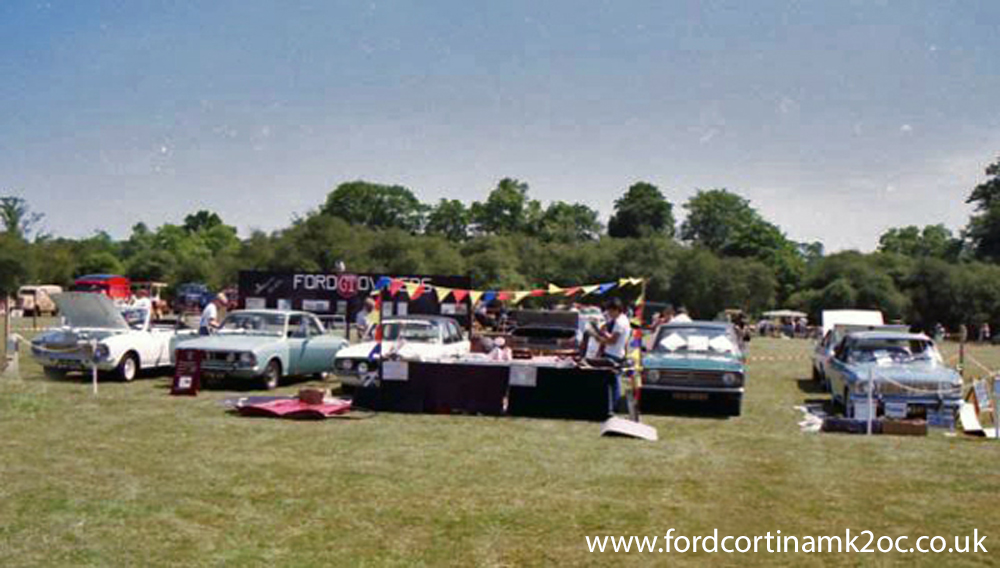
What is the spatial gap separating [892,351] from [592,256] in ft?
222

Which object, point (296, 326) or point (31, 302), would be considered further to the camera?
point (31, 302)

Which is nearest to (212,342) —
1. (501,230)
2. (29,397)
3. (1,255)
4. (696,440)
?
(29,397)

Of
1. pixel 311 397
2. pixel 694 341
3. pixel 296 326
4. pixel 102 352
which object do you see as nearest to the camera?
pixel 311 397

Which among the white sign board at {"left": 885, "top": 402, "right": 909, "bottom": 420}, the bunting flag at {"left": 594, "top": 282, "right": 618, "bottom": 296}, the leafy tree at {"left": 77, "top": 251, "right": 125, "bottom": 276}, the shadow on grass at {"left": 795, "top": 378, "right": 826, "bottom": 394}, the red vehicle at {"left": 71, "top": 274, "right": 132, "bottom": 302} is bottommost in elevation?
the shadow on grass at {"left": 795, "top": 378, "right": 826, "bottom": 394}

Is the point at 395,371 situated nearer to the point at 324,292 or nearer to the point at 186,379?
the point at 186,379

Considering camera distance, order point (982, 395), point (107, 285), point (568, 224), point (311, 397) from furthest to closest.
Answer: point (568, 224) → point (107, 285) → point (982, 395) → point (311, 397)

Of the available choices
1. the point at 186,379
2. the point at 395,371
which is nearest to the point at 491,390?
the point at 395,371

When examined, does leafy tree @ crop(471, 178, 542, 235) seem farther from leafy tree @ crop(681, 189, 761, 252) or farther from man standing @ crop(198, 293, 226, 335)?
man standing @ crop(198, 293, 226, 335)

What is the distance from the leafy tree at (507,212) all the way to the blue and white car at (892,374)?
3594 inches

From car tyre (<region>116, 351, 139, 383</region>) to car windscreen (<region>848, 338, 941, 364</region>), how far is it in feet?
41.1

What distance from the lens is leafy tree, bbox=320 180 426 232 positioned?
107812 mm

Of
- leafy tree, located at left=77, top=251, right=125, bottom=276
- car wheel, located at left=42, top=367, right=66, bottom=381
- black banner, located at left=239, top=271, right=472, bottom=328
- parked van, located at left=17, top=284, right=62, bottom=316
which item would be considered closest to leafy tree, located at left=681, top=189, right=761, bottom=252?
leafy tree, located at left=77, top=251, right=125, bottom=276

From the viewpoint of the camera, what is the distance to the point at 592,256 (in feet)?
273

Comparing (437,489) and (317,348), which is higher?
(317,348)
